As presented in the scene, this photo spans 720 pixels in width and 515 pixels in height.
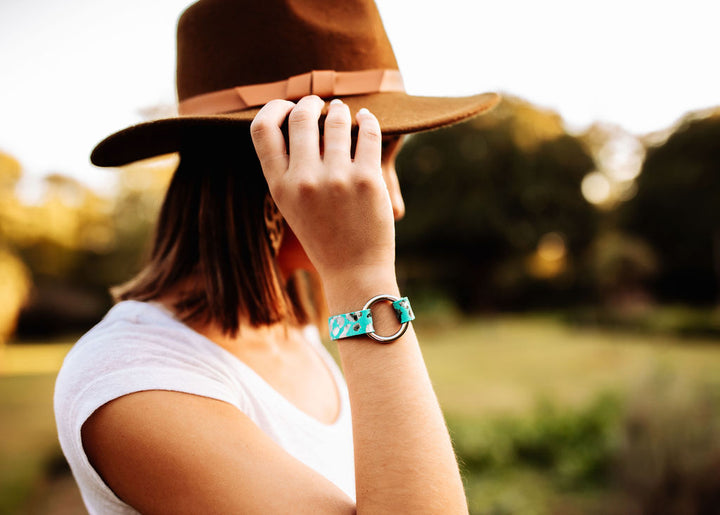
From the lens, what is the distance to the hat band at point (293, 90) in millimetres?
1455

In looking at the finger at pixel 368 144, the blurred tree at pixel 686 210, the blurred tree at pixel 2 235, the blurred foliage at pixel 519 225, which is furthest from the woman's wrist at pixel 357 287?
the blurred tree at pixel 686 210

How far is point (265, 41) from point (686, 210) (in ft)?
74.9

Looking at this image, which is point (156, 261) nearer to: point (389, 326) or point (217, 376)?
point (217, 376)

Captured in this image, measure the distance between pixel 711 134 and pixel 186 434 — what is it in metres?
23.2

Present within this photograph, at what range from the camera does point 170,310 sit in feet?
4.75

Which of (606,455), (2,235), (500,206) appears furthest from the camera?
(500,206)

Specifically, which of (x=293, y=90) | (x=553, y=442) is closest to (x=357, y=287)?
(x=293, y=90)

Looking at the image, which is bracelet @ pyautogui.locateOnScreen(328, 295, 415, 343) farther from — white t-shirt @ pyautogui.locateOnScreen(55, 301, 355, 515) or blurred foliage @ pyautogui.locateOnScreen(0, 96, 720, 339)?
blurred foliage @ pyautogui.locateOnScreen(0, 96, 720, 339)

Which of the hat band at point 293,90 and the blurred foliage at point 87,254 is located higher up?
the hat band at point 293,90

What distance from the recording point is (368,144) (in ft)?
3.69

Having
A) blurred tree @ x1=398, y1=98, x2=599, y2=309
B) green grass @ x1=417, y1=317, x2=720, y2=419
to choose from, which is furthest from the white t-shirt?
blurred tree @ x1=398, y1=98, x2=599, y2=309

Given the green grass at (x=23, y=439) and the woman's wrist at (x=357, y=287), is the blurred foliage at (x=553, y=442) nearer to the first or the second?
the green grass at (x=23, y=439)

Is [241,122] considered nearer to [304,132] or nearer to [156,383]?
[304,132]

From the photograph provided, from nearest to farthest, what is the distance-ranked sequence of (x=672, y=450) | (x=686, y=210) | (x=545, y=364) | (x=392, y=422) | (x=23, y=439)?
(x=392, y=422) → (x=672, y=450) → (x=23, y=439) → (x=545, y=364) → (x=686, y=210)
